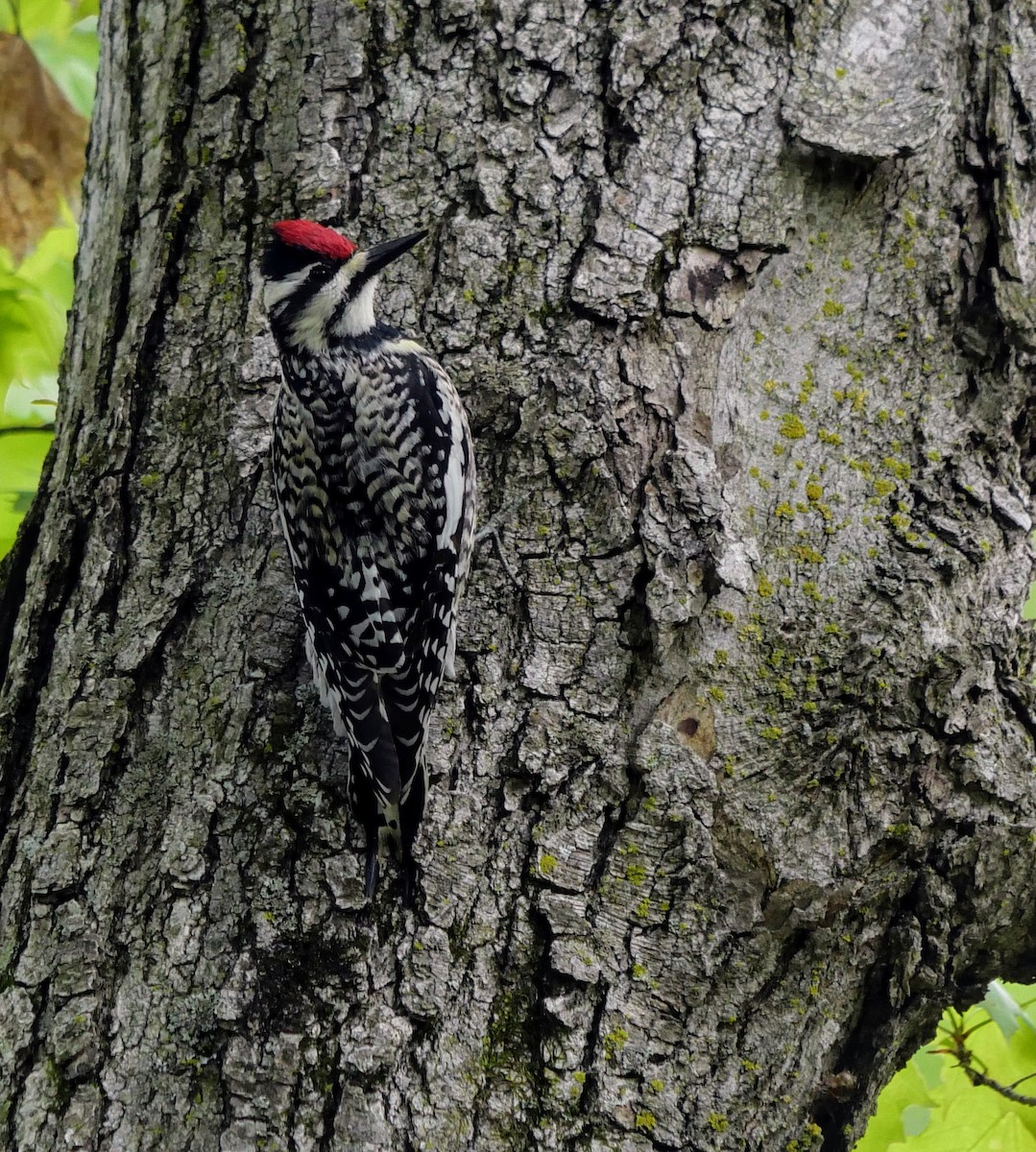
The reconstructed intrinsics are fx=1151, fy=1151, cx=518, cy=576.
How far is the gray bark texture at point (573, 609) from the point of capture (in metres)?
2.08

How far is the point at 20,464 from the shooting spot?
322cm

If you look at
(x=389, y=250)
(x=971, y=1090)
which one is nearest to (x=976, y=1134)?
(x=971, y=1090)

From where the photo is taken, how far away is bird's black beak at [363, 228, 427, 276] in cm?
235

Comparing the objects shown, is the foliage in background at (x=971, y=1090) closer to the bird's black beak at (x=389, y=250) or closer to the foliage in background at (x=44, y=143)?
the bird's black beak at (x=389, y=250)

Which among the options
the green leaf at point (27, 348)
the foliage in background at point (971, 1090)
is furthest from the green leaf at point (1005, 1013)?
the green leaf at point (27, 348)

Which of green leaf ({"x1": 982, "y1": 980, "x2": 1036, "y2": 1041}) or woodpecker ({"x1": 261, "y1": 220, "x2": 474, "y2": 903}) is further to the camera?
green leaf ({"x1": 982, "y1": 980, "x2": 1036, "y2": 1041})

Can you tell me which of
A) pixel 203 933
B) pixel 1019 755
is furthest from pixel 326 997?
pixel 1019 755

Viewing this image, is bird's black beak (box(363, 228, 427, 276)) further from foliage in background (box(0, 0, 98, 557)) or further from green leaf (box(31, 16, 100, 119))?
green leaf (box(31, 16, 100, 119))

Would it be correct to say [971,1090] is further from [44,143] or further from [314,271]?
[44,143]

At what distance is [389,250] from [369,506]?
1.97 feet

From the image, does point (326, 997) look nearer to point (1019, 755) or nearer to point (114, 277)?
point (1019, 755)

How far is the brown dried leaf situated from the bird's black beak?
1.82 meters

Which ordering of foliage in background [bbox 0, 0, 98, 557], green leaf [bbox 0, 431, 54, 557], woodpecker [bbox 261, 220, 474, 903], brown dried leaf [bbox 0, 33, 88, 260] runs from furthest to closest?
brown dried leaf [bbox 0, 33, 88, 260], foliage in background [bbox 0, 0, 98, 557], green leaf [bbox 0, 431, 54, 557], woodpecker [bbox 261, 220, 474, 903]

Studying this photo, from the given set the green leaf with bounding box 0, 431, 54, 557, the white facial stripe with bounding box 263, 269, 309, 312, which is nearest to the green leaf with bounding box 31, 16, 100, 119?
the green leaf with bounding box 0, 431, 54, 557
